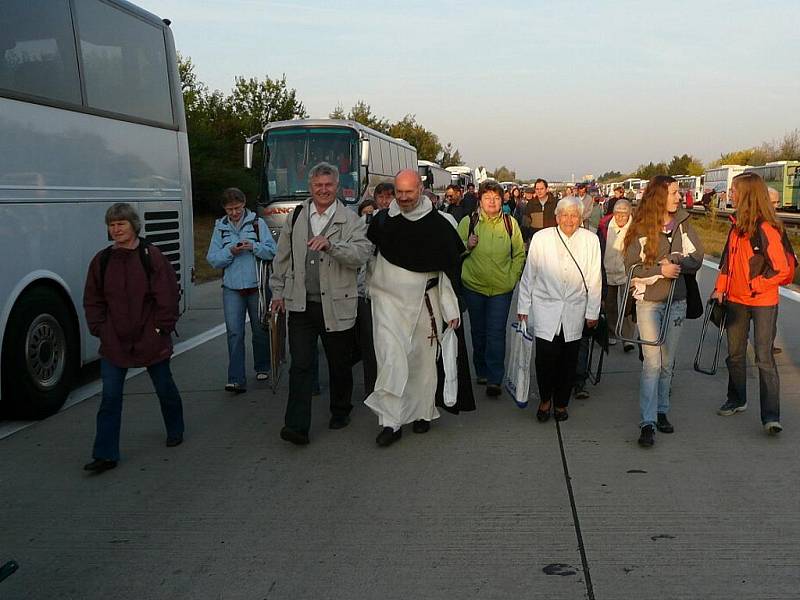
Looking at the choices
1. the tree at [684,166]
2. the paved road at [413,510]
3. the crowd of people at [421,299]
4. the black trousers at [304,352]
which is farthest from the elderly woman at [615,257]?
the tree at [684,166]

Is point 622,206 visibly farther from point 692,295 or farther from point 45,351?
point 45,351

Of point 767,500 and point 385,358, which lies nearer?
point 767,500

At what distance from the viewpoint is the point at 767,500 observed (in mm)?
4750

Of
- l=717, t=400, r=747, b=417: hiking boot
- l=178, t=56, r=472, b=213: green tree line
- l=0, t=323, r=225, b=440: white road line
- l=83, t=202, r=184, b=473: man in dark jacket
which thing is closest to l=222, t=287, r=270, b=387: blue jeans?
l=0, t=323, r=225, b=440: white road line

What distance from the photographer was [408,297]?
6016 millimetres

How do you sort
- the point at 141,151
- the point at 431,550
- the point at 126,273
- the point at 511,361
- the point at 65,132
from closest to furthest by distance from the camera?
1. the point at 431,550
2. the point at 126,273
3. the point at 511,361
4. the point at 65,132
5. the point at 141,151

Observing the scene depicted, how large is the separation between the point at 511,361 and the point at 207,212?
93.7ft

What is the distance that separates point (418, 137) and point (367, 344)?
74178 mm

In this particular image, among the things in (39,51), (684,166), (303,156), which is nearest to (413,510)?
(39,51)

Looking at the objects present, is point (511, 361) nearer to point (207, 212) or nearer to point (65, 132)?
point (65, 132)

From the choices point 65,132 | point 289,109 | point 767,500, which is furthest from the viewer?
point 289,109

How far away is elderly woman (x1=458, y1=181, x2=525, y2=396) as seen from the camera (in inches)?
289

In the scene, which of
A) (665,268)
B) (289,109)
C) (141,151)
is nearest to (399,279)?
(665,268)

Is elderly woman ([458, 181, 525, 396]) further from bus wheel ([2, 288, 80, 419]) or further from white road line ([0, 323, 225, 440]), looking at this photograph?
bus wheel ([2, 288, 80, 419])
